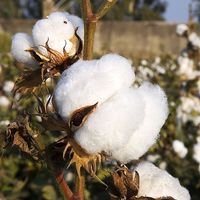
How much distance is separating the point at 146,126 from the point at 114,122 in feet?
0.21

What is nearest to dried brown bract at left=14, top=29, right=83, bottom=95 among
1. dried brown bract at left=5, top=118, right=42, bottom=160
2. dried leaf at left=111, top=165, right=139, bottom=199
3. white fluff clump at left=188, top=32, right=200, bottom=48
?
dried brown bract at left=5, top=118, right=42, bottom=160

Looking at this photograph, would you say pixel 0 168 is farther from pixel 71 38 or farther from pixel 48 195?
pixel 71 38

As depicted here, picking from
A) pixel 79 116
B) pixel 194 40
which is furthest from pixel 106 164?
pixel 194 40

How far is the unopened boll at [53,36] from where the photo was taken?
1.24m

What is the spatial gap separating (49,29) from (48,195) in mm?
1868

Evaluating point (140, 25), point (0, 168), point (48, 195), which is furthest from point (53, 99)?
point (140, 25)

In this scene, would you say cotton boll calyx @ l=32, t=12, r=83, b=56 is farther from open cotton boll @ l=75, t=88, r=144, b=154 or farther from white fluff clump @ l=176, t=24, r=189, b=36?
white fluff clump @ l=176, t=24, r=189, b=36

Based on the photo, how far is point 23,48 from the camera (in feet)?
4.24

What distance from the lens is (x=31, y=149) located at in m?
1.14

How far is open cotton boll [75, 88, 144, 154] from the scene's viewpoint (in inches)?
40.4

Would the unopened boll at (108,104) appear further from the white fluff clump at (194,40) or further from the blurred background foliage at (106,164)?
the white fluff clump at (194,40)

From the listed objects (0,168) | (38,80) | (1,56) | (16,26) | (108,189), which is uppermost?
(38,80)

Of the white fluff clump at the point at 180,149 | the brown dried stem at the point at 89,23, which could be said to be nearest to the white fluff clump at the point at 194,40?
the white fluff clump at the point at 180,149

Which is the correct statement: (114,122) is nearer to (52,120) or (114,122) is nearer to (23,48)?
(52,120)
